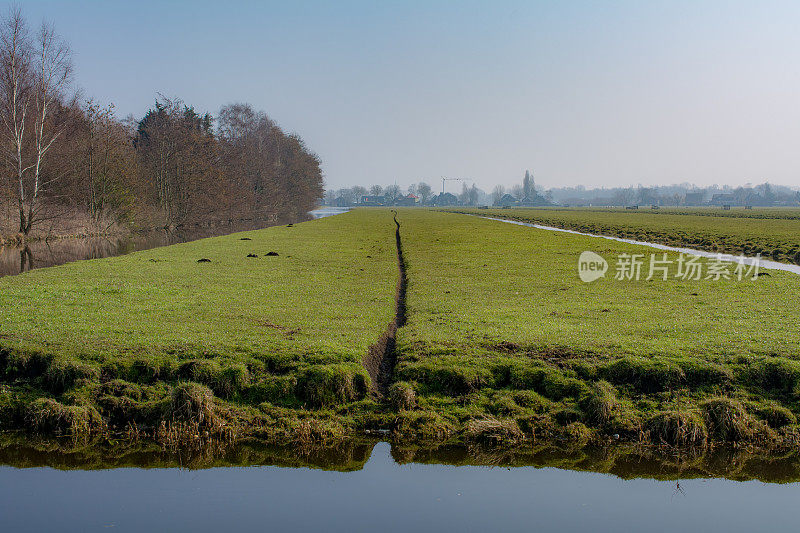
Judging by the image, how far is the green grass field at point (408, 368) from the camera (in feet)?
33.6

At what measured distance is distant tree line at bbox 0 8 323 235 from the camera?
157ft

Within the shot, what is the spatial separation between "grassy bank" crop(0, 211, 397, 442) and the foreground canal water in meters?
1.35

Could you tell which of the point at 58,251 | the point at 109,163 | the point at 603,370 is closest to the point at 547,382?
the point at 603,370

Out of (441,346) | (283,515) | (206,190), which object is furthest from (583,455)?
(206,190)

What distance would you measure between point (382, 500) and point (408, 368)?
386 cm

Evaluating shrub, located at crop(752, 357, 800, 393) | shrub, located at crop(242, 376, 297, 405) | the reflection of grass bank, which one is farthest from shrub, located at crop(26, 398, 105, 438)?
shrub, located at crop(752, 357, 800, 393)

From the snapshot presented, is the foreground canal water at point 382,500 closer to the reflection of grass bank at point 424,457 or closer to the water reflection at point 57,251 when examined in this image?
the reflection of grass bank at point 424,457

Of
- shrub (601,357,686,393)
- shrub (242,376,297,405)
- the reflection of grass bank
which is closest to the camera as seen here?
the reflection of grass bank

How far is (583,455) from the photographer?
9586 millimetres

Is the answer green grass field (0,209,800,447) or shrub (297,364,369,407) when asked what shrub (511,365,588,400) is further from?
shrub (297,364,369,407)

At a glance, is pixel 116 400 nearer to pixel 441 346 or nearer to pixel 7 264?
pixel 441 346

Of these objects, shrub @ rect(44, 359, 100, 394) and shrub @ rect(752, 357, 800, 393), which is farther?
shrub @ rect(752, 357, 800, 393)

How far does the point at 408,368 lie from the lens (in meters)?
11.8

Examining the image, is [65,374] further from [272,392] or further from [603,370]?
[603,370]
